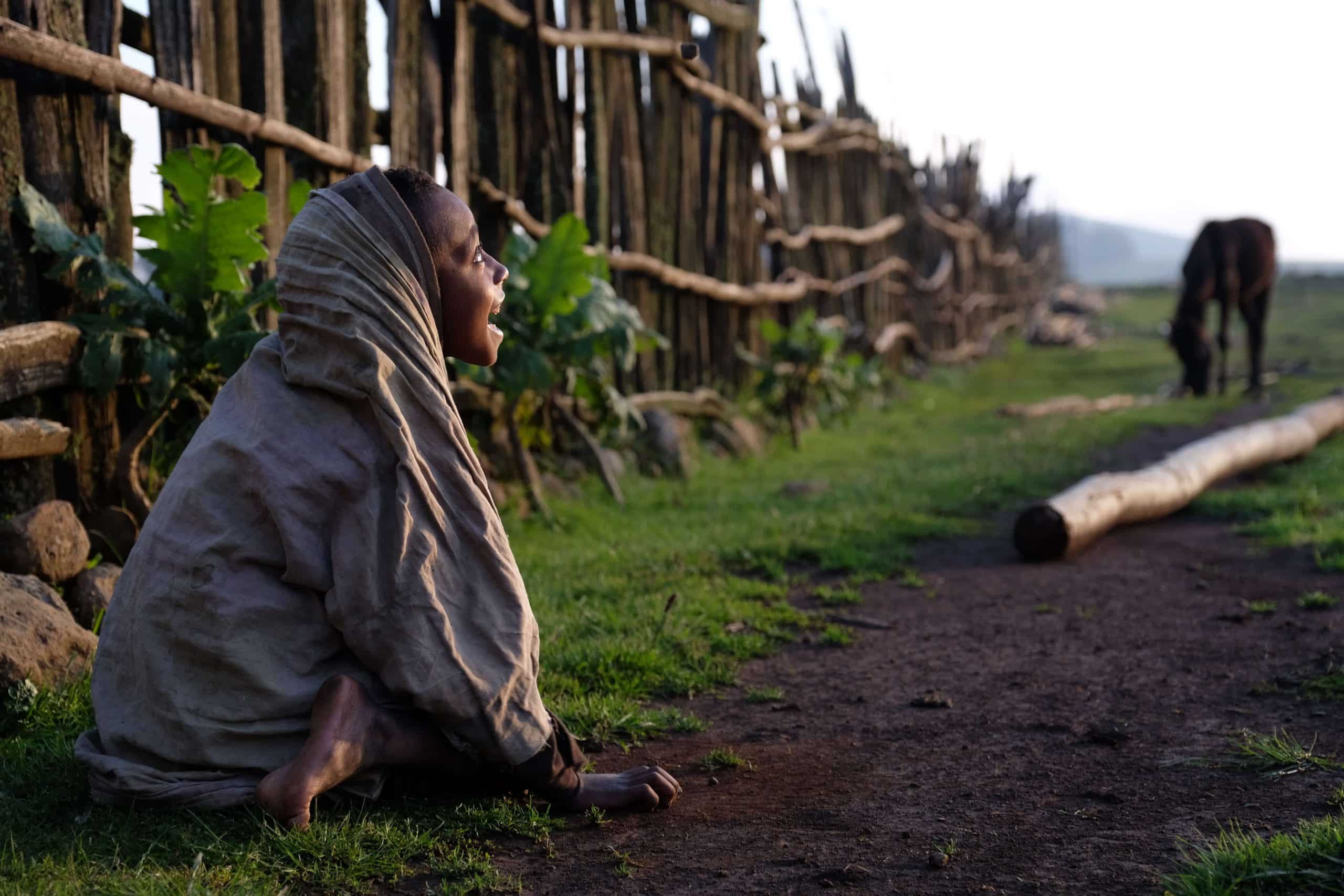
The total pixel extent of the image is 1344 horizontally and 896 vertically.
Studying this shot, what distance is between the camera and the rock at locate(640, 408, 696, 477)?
7164 mm

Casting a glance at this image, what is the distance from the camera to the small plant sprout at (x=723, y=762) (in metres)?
2.88

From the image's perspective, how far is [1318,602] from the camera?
4.29 m

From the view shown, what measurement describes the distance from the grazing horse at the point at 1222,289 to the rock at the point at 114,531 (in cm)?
1217

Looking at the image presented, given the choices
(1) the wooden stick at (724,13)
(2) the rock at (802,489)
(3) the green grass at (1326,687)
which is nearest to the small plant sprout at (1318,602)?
(3) the green grass at (1326,687)

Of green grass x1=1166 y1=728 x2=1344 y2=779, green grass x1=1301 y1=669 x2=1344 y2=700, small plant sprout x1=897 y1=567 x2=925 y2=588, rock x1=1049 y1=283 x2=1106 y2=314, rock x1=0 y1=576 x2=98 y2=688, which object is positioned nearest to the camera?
green grass x1=1166 y1=728 x2=1344 y2=779

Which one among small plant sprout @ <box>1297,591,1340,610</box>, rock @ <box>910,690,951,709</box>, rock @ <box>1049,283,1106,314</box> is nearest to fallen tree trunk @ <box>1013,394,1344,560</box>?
small plant sprout @ <box>1297,591,1340,610</box>

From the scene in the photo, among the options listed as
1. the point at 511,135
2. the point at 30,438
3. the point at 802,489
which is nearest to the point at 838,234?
the point at 802,489

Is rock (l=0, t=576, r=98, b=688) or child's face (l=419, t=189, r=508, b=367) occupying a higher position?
child's face (l=419, t=189, r=508, b=367)

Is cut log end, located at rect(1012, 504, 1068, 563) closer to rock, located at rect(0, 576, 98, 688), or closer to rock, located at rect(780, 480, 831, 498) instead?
rock, located at rect(780, 480, 831, 498)

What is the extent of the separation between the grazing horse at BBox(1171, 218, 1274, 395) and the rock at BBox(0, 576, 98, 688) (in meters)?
12.6

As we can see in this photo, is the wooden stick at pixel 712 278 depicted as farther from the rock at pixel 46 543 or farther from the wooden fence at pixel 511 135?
the rock at pixel 46 543

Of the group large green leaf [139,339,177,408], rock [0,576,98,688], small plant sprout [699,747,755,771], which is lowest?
small plant sprout [699,747,755,771]

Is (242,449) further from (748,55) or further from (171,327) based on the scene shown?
(748,55)

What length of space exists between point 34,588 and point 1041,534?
13.0 feet
